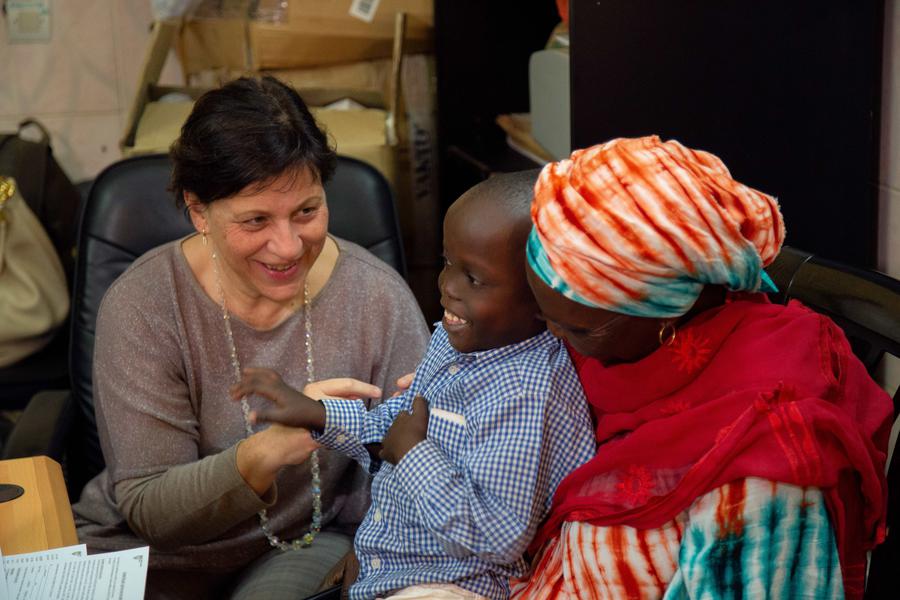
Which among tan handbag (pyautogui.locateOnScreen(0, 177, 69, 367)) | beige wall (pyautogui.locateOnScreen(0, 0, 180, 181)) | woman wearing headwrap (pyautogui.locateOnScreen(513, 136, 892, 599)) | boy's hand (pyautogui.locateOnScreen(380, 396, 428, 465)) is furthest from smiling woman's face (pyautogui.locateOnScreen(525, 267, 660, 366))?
beige wall (pyautogui.locateOnScreen(0, 0, 180, 181))

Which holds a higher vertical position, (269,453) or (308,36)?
(308,36)

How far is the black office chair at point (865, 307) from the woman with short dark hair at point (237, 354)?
1.92ft

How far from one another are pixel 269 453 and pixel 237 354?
0.29 metres

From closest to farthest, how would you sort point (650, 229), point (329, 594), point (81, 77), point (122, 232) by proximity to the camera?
point (650, 229), point (329, 594), point (122, 232), point (81, 77)

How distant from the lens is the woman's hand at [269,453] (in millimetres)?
1474

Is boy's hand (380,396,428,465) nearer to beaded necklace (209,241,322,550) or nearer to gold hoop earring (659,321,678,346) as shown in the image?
gold hoop earring (659,321,678,346)

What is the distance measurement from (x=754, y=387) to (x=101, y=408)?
1.10m

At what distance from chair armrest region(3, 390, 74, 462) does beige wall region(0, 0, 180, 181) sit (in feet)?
5.49

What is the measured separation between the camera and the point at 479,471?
3.76ft

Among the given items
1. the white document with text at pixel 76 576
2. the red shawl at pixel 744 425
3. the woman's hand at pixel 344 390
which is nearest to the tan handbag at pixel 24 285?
the woman's hand at pixel 344 390

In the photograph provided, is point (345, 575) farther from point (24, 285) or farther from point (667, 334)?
point (24, 285)

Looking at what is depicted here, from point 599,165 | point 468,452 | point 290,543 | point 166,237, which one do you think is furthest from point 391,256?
point 599,165

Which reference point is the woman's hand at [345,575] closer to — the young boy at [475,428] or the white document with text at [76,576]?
the young boy at [475,428]

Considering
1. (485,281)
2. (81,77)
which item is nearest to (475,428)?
(485,281)
